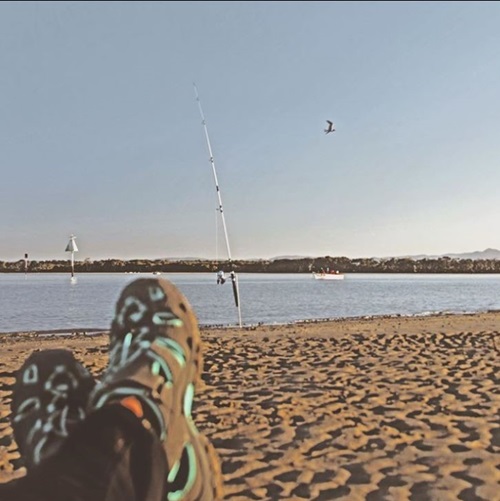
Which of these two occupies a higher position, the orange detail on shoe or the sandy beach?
the orange detail on shoe

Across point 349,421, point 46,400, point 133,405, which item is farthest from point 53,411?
point 349,421

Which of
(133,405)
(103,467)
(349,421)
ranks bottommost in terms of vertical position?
(349,421)

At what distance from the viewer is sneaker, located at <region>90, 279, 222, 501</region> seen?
7.00ft

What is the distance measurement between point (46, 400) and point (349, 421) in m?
3.84

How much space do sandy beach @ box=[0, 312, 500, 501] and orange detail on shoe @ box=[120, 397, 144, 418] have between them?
6.83 feet

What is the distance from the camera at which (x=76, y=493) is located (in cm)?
171

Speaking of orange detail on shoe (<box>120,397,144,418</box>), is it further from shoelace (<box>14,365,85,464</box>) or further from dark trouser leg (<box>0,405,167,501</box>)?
shoelace (<box>14,365,85,464</box>)

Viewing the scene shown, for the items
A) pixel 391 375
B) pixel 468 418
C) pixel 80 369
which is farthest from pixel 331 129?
pixel 80 369

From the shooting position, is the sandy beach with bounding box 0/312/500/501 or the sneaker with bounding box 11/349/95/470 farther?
the sandy beach with bounding box 0/312/500/501

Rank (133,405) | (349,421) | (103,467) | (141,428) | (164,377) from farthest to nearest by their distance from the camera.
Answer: (349,421)
(164,377)
(133,405)
(141,428)
(103,467)

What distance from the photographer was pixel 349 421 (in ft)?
18.6

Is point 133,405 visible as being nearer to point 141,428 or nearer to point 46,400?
point 141,428

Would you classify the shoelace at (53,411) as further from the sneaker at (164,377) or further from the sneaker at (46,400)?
the sneaker at (164,377)

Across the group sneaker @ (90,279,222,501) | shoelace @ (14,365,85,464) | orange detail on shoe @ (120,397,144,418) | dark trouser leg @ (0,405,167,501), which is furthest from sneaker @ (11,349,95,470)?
dark trouser leg @ (0,405,167,501)
